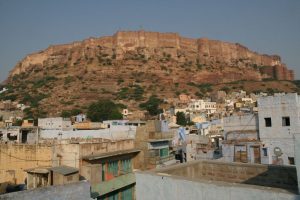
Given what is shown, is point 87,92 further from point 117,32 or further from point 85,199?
point 85,199

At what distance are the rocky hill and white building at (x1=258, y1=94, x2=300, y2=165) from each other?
51.8 metres

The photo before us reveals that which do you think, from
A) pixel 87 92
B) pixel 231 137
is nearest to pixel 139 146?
pixel 231 137

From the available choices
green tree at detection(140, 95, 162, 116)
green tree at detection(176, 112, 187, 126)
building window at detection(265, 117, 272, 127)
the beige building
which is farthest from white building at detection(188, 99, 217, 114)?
the beige building

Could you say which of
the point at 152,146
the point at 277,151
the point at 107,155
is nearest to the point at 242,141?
the point at 277,151

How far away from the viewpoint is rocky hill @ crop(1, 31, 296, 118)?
250ft

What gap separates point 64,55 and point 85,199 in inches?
3894

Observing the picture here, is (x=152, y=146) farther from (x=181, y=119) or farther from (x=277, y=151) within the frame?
(x=181, y=119)

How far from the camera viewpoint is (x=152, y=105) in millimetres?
63562

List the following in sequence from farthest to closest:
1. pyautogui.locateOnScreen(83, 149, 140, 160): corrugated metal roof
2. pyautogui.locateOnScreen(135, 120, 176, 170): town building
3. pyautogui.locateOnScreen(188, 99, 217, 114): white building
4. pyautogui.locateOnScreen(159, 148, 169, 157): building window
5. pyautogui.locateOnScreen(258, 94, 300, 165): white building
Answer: pyautogui.locateOnScreen(188, 99, 217, 114): white building
pyautogui.locateOnScreen(159, 148, 169, 157): building window
pyautogui.locateOnScreen(135, 120, 176, 170): town building
pyautogui.locateOnScreen(258, 94, 300, 165): white building
pyautogui.locateOnScreen(83, 149, 140, 160): corrugated metal roof

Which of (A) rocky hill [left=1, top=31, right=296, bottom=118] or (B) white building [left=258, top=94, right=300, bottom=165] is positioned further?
(A) rocky hill [left=1, top=31, right=296, bottom=118]

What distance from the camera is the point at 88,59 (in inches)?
3679

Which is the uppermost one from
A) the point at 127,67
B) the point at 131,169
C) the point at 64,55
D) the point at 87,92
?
the point at 64,55

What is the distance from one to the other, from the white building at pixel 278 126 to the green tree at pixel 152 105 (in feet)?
136

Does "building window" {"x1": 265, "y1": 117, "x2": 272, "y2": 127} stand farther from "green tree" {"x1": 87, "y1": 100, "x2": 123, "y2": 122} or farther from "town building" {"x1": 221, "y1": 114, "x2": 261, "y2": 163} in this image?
"green tree" {"x1": 87, "y1": 100, "x2": 123, "y2": 122}
